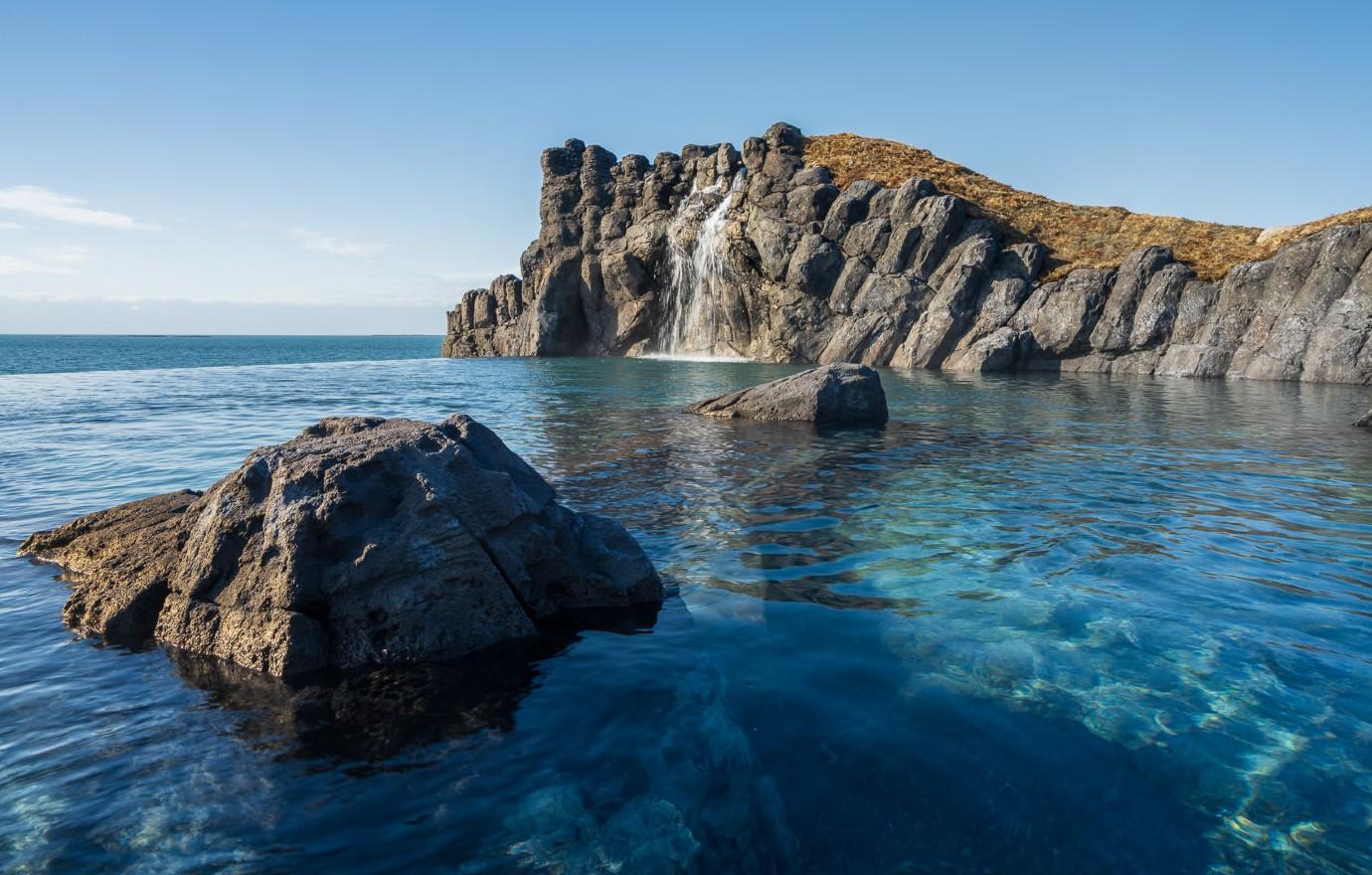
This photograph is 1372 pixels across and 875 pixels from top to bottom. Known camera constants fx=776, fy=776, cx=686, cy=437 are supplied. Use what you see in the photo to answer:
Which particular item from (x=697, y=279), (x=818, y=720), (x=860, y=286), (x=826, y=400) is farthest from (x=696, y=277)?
(x=818, y=720)

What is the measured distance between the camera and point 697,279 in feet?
218

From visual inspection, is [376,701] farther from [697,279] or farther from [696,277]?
[696,277]

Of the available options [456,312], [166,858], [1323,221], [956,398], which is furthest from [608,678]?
[456,312]

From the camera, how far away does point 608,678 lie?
6945 millimetres

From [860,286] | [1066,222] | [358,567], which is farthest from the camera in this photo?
[1066,222]

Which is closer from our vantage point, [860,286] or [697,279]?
[860,286]

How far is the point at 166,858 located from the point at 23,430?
89.3 ft

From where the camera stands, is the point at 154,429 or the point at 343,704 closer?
the point at 343,704

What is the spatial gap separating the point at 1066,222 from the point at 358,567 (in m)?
59.7

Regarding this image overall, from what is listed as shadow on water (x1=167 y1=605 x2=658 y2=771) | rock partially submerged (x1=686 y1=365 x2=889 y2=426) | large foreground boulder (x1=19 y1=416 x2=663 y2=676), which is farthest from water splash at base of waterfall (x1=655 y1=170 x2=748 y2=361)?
shadow on water (x1=167 y1=605 x2=658 y2=771)

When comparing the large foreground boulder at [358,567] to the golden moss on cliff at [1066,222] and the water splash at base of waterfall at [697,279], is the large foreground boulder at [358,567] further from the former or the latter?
the water splash at base of waterfall at [697,279]

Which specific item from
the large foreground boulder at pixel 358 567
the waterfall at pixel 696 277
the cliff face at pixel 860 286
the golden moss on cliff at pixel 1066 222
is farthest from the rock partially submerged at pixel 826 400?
the waterfall at pixel 696 277

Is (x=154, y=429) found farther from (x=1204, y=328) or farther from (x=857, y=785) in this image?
(x=1204, y=328)

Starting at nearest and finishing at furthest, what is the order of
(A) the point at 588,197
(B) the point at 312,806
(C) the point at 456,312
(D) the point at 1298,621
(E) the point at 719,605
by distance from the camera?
(B) the point at 312,806, (D) the point at 1298,621, (E) the point at 719,605, (A) the point at 588,197, (C) the point at 456,312
